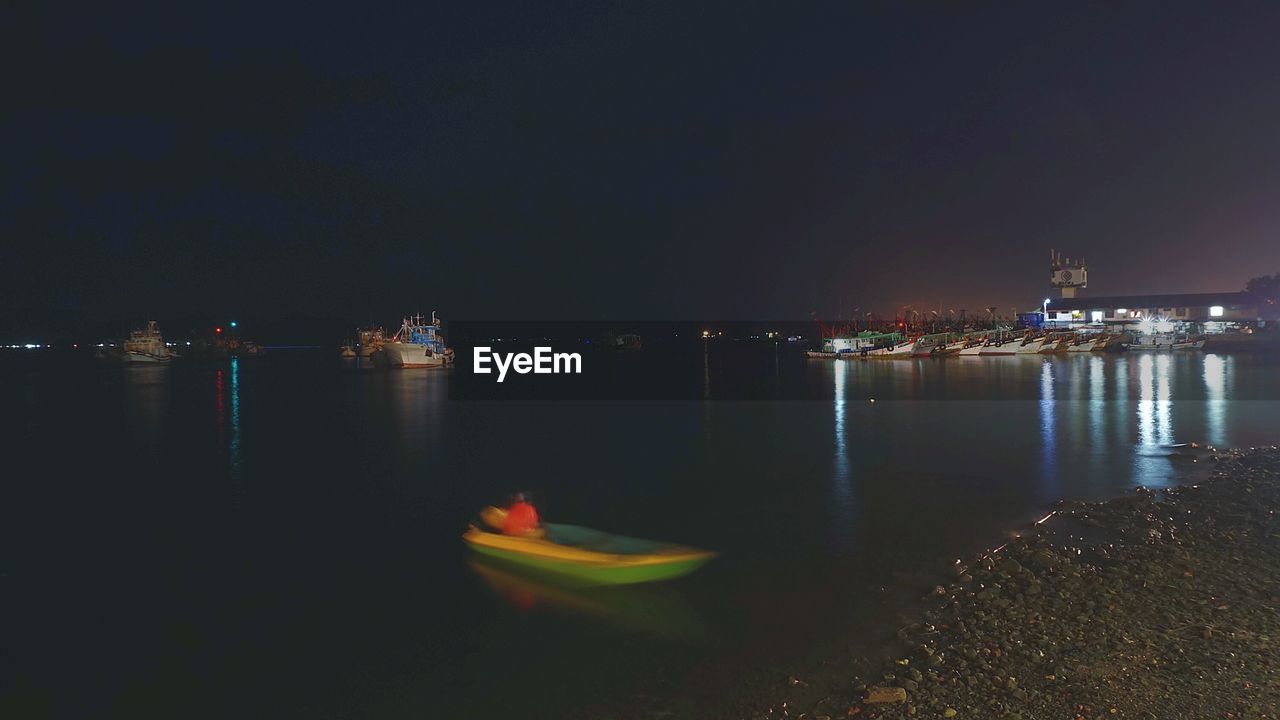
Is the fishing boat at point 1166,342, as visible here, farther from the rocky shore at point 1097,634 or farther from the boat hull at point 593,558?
the boat hull at point 593,558

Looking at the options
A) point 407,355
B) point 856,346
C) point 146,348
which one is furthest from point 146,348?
point 856,346

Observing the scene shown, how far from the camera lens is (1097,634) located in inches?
300

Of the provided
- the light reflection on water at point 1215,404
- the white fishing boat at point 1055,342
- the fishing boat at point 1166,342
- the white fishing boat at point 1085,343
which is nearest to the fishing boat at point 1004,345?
the white fishing boat at point 1055,342

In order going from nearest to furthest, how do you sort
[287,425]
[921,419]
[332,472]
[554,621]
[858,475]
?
1. [554,621]
2. [858,475]
3. [332,472]
4. [921,419]
5. [287,425]

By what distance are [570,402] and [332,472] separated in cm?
2242

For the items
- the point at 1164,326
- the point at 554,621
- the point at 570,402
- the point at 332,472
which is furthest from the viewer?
the point at 1164,326

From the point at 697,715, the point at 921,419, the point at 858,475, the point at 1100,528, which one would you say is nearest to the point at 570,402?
the point at 921,419

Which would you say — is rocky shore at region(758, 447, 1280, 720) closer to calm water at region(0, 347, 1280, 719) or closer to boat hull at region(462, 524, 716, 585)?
calm water at region(0, 347, 1280, 719)

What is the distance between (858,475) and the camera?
1888 cm

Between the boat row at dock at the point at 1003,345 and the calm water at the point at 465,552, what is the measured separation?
59.8m

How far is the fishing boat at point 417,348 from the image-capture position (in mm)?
91188

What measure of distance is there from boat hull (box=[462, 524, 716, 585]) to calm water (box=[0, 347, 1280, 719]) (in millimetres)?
459

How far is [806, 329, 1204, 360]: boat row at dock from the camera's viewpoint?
3583 inches

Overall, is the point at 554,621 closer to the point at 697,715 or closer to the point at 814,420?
the point at 697,715
